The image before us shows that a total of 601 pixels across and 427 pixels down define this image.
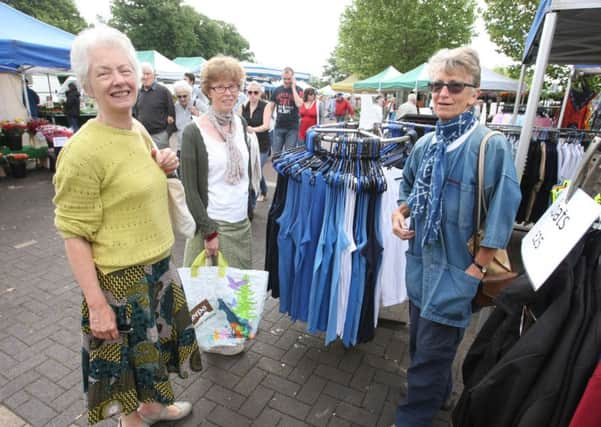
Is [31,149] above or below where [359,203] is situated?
below

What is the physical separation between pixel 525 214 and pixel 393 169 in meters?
2.91

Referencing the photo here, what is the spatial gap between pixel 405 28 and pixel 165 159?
24.4m

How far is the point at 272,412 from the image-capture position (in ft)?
7.51

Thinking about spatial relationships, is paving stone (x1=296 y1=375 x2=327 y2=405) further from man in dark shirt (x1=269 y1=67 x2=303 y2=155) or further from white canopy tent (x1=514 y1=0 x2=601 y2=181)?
man in dark shirt (x1=269 y1=67 x2=303 y2=155)

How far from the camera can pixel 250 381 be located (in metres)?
2.53

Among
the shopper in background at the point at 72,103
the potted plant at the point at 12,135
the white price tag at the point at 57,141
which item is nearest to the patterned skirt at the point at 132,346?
the white price tag at the point at 57,141

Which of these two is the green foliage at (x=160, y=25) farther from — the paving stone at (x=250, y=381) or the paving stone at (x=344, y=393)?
the paving stone at (x=344, y=393)

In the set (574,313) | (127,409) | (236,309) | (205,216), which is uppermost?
(574,313)

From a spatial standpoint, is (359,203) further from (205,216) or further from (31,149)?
(31,149)

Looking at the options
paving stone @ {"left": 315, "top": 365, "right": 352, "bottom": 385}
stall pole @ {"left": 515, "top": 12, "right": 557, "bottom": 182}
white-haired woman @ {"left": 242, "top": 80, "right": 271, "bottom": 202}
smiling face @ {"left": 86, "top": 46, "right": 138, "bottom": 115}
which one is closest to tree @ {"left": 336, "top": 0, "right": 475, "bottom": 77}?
white-haired woman @ {"left": 242, "top": 80, "right": 271, "bottom": 202}

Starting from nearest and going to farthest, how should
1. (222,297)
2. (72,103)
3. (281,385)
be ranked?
(222,297)
(281,385)
(72,103)

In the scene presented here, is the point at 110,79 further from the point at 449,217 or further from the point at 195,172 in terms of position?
the point at 449,217

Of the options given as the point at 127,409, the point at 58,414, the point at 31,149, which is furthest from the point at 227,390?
the point at 31,149

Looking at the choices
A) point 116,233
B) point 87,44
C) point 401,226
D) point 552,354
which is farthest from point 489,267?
point 87,44
